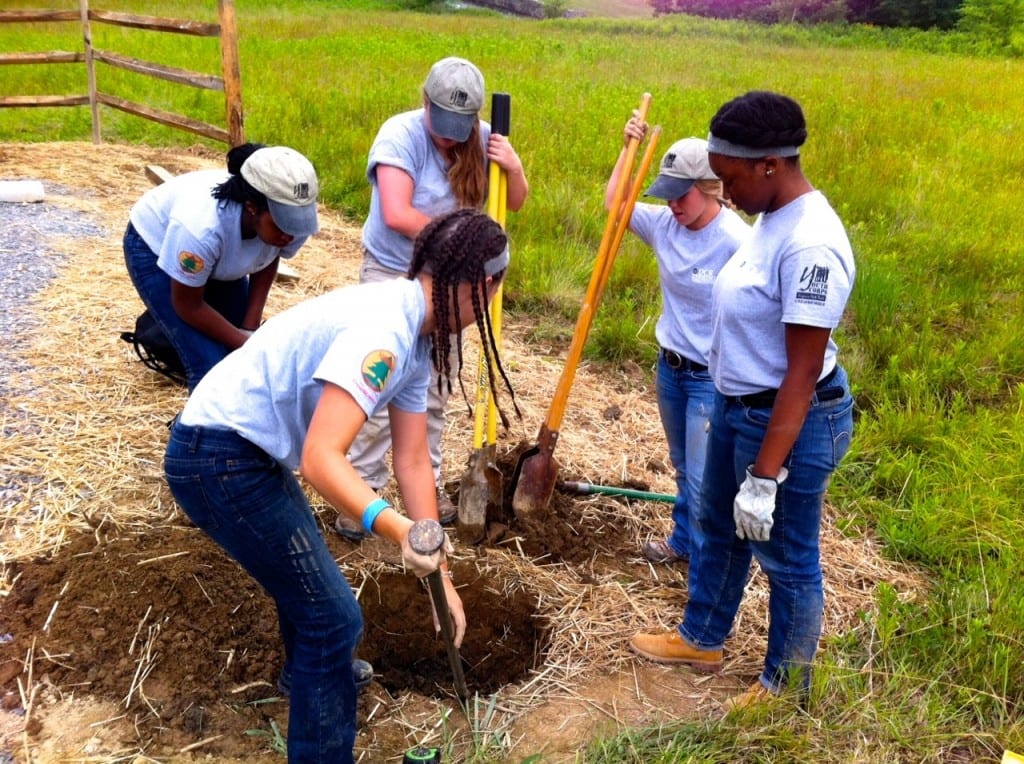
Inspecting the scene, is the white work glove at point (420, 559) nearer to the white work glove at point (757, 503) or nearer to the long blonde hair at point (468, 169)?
the white work glove at point (757, 503)

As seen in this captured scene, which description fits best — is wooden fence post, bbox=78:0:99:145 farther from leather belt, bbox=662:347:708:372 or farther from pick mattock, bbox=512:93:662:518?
leather belt, bbox=662:347:708:372

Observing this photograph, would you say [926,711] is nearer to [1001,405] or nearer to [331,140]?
[1001,405]

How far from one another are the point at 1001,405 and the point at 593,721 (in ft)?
10.3

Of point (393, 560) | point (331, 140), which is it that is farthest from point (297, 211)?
point (331, 140)

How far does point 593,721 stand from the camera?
271 centimetres

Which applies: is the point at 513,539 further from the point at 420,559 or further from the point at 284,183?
the point at 420,559

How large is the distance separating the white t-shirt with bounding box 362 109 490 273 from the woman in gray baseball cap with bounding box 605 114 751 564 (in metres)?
0.75

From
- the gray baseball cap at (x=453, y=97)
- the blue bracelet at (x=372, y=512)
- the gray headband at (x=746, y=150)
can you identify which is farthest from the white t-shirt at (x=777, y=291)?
the gray baseball cap at (x=453, y=97)

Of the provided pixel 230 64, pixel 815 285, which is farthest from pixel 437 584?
pixel 230 64

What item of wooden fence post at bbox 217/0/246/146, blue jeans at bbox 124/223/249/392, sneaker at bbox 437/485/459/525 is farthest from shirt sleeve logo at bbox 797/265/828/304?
wooden fence post at bbox 217/0/246/146

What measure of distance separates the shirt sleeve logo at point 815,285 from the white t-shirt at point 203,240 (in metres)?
1.75

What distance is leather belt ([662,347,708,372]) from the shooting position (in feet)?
10.1

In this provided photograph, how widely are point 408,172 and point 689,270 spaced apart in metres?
1.08

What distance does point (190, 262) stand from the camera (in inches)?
119
